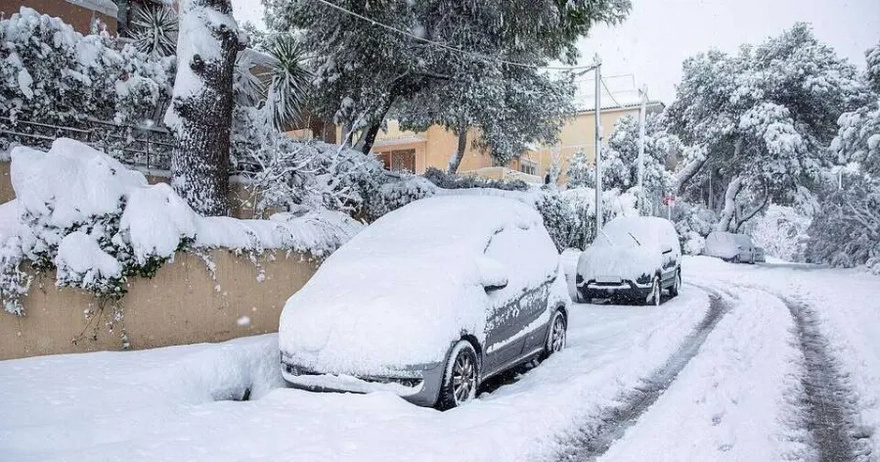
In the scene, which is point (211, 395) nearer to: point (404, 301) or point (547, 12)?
point (404, 301)

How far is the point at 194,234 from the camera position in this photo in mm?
6703

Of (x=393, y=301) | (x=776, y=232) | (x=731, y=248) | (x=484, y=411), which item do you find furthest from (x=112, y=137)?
(x=776, y=232)

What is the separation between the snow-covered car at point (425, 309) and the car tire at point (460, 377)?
1cm

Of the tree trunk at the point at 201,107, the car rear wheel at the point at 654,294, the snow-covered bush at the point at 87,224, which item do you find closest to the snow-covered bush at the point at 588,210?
the car rear wheel at the point at 654,294

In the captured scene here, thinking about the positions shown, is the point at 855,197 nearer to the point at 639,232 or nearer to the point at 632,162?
the point at 632,162

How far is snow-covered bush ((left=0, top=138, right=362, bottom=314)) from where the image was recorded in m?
5.79

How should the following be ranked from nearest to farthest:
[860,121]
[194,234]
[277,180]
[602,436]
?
[602,436] < [194,234] < [277,180] < [860,121]

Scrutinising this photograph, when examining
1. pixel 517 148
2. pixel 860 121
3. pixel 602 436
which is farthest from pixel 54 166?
pixel 860 121

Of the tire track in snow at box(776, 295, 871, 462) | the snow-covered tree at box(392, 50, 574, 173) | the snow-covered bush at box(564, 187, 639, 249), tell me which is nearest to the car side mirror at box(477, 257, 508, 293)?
the tire track in snow at box(776, 295, 871, 462)

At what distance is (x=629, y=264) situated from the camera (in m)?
11.9

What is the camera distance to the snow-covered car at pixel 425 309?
15.8ft

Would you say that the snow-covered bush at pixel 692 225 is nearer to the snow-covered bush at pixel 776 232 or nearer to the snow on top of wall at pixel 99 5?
the snow-covered bush at pixel 776 232

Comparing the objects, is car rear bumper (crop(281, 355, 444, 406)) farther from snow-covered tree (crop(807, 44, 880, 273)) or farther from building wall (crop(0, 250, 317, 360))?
snow-covered tree (crop(807, 44, 880, 273))

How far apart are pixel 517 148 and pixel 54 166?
51.2ft
